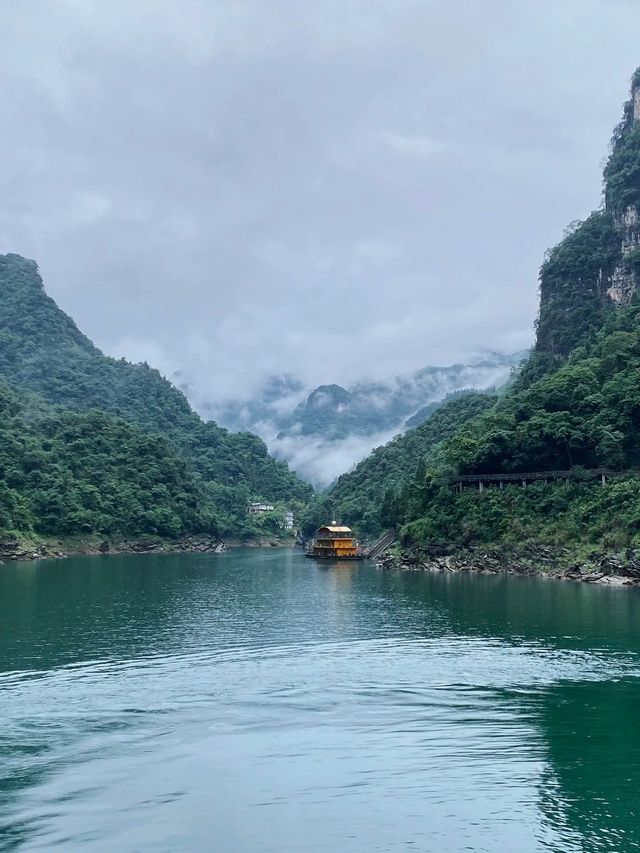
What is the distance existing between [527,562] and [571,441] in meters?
13.1

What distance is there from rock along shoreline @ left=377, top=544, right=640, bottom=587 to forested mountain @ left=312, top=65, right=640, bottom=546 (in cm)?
131

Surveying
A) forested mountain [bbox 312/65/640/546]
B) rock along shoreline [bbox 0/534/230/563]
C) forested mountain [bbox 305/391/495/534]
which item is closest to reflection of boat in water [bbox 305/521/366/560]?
forested mountain [bbox 312/65/640/546]

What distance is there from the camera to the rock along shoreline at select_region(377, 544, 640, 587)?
6031cm

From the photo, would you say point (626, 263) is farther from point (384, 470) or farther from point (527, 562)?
point (527, 562)

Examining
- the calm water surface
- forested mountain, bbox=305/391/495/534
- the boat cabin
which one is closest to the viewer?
the calm water surface

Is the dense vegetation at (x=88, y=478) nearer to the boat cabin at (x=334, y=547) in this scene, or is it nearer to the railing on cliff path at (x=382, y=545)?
the boat cabin at (x=334, y=547)

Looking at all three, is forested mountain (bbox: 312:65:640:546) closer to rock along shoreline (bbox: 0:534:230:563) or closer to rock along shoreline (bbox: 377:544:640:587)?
rock along shoreline (bbox: 377:544:640:587)

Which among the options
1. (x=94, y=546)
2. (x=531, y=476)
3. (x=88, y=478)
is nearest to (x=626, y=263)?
(x=531, y=476)

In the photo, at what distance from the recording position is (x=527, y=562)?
69688 millimetres

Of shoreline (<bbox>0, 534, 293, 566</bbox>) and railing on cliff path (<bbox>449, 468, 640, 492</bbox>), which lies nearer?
railing on cliff path (<bbox>449, 468, 640, 492</bbox>)

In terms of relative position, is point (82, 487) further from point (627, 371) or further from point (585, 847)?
point (585, 847)

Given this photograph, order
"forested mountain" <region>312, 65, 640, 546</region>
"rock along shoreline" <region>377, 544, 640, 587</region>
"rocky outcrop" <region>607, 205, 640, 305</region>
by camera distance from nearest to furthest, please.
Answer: "rock along shoreline" <region>377, 544, 640, 587</region>
"forested mountain" <region>312, 65, 640, 546</region>
"rocky outcrop" <region>607, 205, 640, 305</region>

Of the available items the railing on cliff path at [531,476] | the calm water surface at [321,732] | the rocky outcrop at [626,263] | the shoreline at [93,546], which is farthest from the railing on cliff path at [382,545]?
the calm water surface at [321,732]

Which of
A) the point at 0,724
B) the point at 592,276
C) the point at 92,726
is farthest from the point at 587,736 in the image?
the point at 592,276
